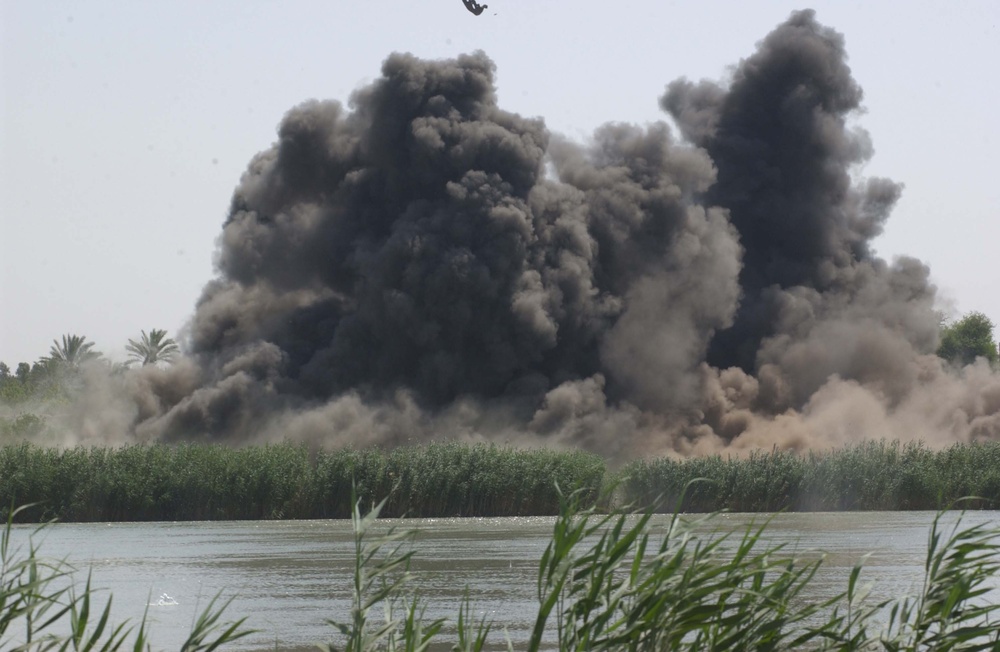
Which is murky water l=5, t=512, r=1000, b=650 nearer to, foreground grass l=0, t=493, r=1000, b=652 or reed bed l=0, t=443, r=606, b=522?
reed bed l=0, t=443, r=606, b=522

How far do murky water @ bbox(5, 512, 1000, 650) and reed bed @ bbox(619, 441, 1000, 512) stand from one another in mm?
547

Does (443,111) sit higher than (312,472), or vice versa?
(443,111)

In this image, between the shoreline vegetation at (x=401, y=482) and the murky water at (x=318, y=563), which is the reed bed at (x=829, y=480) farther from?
the murky water at (x=318, y=563)

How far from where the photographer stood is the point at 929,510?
32.1 metres

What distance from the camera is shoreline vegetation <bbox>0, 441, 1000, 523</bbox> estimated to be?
29.5 metres

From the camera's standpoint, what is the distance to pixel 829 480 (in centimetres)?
3069

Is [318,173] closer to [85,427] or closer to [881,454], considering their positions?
[85,427]

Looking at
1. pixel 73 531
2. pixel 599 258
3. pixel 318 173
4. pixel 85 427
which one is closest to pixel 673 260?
pixel 599 258

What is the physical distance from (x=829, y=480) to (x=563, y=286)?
17157 mm

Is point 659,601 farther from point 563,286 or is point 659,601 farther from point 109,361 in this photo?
point 109,361

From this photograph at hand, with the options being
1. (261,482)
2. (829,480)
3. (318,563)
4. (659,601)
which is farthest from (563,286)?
(659,601)

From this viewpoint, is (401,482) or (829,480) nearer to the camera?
(401,482)

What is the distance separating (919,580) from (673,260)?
1267 inches

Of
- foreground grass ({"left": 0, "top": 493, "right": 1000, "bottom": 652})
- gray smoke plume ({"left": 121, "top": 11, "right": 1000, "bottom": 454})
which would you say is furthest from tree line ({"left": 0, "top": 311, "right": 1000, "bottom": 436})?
foreground grass ({"left": 0, "top": 493, "right": 1000, "bottom": 652})
